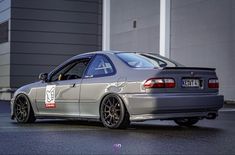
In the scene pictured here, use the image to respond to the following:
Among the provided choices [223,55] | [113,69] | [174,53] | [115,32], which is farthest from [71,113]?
[115,32]

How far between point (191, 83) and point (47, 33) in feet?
58.6

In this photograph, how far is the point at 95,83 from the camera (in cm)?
911

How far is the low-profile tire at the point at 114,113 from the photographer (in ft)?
27.9

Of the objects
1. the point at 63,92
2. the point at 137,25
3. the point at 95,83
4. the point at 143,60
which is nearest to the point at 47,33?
the point at 137,25

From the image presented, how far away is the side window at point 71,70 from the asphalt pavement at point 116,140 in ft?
3.37

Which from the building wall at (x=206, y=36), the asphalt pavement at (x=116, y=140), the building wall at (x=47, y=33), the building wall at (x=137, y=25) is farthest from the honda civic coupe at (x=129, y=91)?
the building wall at (x=47, y=33)

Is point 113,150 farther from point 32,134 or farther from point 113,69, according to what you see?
point 113,69

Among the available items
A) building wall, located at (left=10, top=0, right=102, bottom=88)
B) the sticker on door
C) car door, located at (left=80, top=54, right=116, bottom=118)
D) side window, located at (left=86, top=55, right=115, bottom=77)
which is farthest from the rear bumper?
building wall, located at (left=10, top=0, right=102, bottom=88)

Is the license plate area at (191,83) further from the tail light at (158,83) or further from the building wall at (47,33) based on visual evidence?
the building wall at (47,33)

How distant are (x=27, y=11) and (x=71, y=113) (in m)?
16.5

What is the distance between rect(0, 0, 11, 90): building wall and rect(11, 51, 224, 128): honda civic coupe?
52.7 ft

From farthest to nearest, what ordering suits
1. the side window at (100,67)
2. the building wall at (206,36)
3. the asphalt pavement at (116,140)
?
the building wall at (206,36) → the side window at (100,67) → the asphalt pavement at (116,140)

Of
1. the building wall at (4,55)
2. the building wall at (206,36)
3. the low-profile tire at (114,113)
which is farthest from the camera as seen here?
the building wall at (4,55)

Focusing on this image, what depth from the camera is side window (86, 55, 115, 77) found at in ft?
29.8
